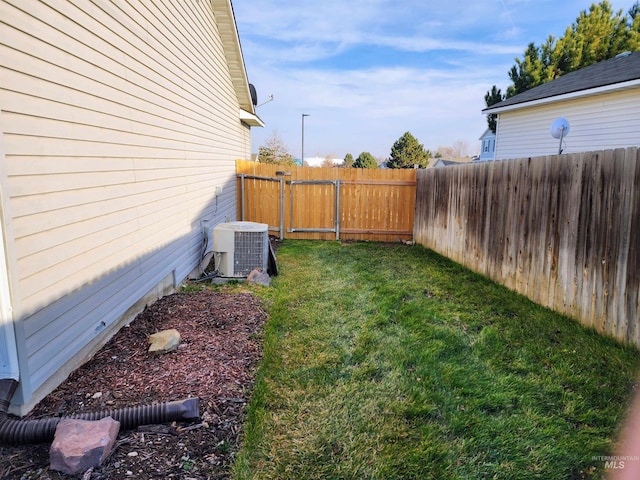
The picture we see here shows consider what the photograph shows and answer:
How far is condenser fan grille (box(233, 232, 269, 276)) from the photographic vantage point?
17.5 feet

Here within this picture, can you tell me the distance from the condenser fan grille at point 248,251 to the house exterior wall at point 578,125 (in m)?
8.83

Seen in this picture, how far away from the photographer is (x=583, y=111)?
1002 centimetres

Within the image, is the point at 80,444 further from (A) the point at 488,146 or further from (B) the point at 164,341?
(A) the point at 488,146

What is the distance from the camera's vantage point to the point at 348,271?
5.97 metres

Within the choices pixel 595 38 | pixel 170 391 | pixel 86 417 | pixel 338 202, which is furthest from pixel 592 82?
pixel 86 417

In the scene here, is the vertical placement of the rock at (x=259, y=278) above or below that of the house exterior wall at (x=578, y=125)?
below

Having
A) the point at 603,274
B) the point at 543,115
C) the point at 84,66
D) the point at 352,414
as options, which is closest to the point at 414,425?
the point at 352,414

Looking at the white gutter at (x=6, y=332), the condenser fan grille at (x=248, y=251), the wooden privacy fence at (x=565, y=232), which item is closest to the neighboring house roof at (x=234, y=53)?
the condenser fan grille at (x=248, y=251)

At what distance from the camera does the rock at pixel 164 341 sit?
9.73ft

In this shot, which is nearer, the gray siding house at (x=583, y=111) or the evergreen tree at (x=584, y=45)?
the gray siding house at (x=583, y=111)

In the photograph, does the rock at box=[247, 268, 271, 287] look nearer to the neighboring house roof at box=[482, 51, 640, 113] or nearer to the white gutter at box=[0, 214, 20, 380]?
the white gutter at box=[0, 214, 20, 380]

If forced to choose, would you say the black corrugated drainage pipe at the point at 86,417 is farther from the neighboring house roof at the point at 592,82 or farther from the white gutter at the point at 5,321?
the neighboring house roof at the point at 592,82

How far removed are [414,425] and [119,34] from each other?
3.86m

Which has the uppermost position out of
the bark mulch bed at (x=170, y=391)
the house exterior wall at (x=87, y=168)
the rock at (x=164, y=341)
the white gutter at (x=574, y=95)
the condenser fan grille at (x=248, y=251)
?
the white gutter at (x=574, y=95)
